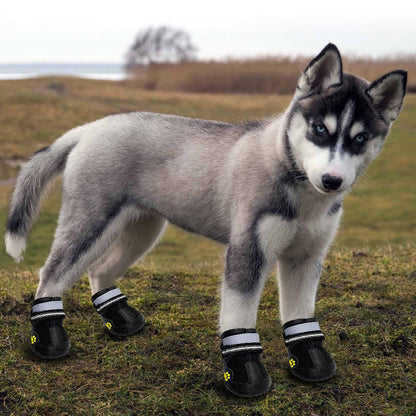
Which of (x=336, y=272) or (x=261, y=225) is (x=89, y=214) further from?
(x=336, y=272)

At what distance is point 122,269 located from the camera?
430 centimetres

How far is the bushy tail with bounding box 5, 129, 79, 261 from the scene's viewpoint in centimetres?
404

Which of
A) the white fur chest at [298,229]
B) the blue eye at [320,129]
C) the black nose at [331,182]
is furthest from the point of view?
the white fur chest at [298,229]

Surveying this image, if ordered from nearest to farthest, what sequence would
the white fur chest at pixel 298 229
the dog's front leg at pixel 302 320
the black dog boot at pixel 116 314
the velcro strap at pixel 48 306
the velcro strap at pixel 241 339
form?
the white fur chest at pixel 298 229 → the velcro strap at pixel 241 339 → the dog's front leg at pixel 302 320 → the velcro strap at pixel 48 306 → the black dog boot at pixel 116 314

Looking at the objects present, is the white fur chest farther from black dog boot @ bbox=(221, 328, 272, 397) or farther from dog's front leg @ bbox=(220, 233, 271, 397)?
black dog boot @ bbox=(221, 328, 272, 397)

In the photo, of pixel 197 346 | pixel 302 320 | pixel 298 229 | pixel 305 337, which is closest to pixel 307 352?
pixel 305 337

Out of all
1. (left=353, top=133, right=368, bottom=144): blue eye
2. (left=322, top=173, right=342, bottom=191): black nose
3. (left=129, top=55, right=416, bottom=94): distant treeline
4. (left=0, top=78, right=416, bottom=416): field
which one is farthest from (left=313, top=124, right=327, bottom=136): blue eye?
(left=129, top=55, right=416, bottom=94): distant treeline

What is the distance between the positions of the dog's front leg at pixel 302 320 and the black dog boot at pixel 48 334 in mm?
1488

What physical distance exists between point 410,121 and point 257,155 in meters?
11.6

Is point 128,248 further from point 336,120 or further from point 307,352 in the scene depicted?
point 336,120

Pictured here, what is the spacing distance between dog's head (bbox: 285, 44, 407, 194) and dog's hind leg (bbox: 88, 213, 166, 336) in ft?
4.80

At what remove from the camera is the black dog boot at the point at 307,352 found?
12.1ft

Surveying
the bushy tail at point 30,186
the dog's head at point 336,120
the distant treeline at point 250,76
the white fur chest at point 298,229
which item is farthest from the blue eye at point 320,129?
the distant treeline at point 250,76

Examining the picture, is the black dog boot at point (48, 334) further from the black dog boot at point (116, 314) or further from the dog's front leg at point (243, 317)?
the dog's front leg at point (243, 317)
